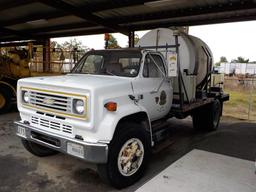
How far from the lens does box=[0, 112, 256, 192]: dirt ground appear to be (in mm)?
3824

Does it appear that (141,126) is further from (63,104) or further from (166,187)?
(63,104)

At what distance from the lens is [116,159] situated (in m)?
3.58

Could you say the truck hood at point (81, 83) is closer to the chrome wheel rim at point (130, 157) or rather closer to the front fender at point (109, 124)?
the front fender at point (109, 124)

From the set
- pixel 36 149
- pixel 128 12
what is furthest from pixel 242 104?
pixel 36 149

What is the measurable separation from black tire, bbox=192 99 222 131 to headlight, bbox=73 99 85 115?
457cm

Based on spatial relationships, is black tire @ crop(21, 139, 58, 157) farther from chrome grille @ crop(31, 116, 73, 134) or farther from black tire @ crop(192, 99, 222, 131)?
black tire @ crop(192, 99, 222, 131)

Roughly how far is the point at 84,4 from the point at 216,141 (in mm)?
6148

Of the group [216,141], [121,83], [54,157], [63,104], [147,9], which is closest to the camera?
[63,104]

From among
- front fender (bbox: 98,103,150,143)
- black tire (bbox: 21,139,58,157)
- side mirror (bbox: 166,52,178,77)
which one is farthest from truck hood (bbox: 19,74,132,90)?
black tire (bbox: 21,139,58,157)

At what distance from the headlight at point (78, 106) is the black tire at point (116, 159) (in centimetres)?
61

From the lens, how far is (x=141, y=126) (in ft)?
13.4

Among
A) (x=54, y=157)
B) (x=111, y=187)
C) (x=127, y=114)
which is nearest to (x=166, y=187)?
(x=111, y=187)

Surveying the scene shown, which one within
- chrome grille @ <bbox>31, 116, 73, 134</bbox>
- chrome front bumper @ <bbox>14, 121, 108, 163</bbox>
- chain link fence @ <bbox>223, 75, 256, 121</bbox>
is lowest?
chain link fence @ <bbox>223, 75, 256, 121</bbox>

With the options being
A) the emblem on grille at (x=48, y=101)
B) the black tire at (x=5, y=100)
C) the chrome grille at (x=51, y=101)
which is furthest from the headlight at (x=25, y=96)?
the black tire at (x=5, y=100)
